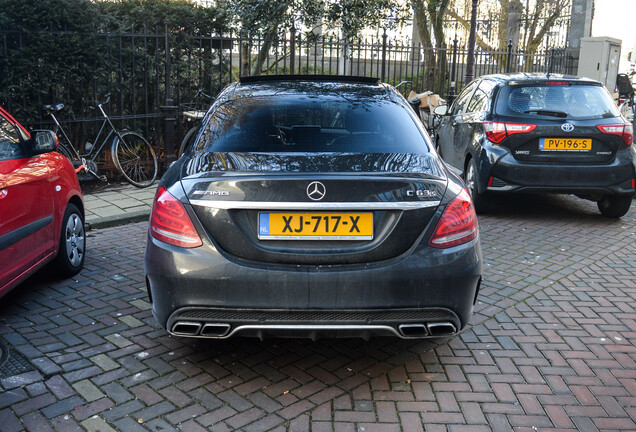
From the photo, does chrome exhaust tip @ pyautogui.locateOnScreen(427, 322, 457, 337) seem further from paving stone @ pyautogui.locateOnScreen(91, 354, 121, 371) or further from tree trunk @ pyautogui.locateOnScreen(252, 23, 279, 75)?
tree trunk @ pyautogui.locateOnScreen(252, 23, 279, 75)

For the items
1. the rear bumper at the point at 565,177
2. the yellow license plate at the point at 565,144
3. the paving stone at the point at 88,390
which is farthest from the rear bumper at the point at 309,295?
the yellow license plate at the point at 565,144

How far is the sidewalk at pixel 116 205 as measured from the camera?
714 centimetres

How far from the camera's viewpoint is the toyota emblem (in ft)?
10.5

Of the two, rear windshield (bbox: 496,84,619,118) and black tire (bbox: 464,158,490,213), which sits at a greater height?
rear windshield (bbox: 496,84,619,118)

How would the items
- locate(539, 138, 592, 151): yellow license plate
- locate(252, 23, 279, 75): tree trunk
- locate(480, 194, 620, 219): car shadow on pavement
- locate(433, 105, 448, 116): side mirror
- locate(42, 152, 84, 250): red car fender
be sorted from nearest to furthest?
locate(42, 152, 84, 250): red car fender < locate(539, 138, 592, 151): yellow license plate < locate(480, 194, 620, 219): car shadow on pavement < locate(433, 105, 448, 116): side mirror < locate(252, 23, 279, 75): tree trunk

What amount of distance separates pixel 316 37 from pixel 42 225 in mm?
10377

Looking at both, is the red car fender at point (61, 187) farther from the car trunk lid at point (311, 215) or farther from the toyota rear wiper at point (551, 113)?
the toyota rear wiper at point (551, 113)

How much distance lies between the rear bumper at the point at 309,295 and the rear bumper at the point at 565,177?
430 centimetres

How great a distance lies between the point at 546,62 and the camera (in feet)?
66.6

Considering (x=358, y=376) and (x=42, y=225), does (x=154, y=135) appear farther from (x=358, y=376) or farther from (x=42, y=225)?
(x=358, y=376)

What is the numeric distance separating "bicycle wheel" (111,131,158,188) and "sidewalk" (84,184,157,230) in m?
0.22

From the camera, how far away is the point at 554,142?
7.30 metres

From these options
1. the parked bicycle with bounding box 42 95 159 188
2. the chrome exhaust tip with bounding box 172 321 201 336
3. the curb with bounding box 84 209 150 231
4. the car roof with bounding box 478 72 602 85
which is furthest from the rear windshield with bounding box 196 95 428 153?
the parked bicycle with bounding box 42 95 159 188

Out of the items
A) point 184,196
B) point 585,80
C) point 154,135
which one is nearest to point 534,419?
point 184,196
